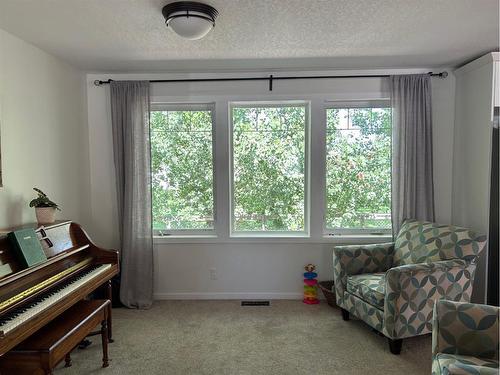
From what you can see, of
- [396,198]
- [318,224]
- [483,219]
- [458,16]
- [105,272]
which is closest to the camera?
[458,16]

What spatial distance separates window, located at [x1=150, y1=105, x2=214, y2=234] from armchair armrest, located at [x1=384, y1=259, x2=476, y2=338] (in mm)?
1914

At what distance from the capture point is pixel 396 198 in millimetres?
3232

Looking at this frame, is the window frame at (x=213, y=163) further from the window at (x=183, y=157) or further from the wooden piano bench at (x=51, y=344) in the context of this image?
the wooden piano bench at (x=51, y=344)

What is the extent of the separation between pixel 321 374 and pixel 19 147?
272 centimetres

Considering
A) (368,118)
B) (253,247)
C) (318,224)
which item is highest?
(368,118)

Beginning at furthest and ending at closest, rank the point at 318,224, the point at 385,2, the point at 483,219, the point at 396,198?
the point at 318,224 < the point at 396,198 < the point at 483,219 < the point at 385,2

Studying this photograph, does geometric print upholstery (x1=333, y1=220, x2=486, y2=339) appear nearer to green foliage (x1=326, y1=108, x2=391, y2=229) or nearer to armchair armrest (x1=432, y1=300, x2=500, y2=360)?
green foliage (x1=326, y1=108, x2=391, y2=229)

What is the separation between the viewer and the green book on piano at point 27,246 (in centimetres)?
191

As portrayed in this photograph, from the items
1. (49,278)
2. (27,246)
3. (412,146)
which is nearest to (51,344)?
(49,278)

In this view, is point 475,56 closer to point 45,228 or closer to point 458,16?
point 458,16

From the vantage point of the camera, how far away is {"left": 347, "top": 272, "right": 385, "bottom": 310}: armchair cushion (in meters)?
2.52

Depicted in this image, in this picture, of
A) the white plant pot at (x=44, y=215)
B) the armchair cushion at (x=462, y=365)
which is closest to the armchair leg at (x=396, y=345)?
the armchair cushion at (x=462, y=365)

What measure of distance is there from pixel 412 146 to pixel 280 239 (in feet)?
5.20

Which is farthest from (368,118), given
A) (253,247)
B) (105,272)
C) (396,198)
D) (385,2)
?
(105,272)
